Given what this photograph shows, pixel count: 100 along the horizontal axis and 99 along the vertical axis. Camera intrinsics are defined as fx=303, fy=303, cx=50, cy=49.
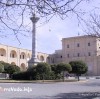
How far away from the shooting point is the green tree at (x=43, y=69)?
3447 centimetres

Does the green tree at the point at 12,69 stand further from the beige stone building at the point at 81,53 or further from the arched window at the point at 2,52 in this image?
the beige stone building at the point at 81,53

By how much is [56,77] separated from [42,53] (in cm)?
4518

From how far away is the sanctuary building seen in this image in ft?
223

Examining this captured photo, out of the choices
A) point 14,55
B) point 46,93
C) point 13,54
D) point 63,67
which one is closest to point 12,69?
point 63,67

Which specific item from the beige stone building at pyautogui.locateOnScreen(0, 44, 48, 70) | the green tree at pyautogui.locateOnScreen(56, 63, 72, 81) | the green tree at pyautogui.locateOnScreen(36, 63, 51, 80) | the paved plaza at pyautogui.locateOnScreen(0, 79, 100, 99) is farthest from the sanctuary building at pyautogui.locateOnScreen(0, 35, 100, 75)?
the paved plaza at pyautogui.locateOnScreen(0, 79, 100, 99)

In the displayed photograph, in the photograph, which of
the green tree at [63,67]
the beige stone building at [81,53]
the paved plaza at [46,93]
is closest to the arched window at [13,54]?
the beige stone building at [81,53]

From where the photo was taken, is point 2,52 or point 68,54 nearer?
point 2,52

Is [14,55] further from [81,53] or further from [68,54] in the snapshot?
[81,53]

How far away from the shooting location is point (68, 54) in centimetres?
8144

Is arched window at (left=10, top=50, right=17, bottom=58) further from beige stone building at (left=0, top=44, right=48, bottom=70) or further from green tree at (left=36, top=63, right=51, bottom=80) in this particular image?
green tree at (left=36, top=63, right=51, bottom=80)

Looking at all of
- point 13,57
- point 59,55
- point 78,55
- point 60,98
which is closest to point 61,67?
point 60,98

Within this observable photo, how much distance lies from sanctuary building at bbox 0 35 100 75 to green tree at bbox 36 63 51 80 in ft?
98.9

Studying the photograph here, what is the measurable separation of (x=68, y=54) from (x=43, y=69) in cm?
4729

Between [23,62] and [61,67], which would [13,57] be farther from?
[61,67]
